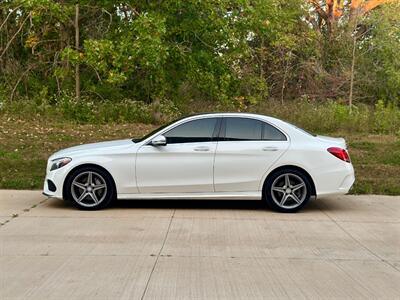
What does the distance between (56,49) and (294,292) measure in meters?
17.4

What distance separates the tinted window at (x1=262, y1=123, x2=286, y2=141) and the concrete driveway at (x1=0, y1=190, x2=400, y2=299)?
1141mm

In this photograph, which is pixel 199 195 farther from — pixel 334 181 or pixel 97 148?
pixel 334 181

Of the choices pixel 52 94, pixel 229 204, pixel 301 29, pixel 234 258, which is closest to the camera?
pixel 234 258

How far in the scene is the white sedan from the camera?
8.34 m

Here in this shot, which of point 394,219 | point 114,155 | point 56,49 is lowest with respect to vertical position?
point 394,219

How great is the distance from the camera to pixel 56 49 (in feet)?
67.1

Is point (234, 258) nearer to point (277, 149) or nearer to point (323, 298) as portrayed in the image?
point (323, 298)

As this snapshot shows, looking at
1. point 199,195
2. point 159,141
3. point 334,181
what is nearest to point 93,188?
point 159,141

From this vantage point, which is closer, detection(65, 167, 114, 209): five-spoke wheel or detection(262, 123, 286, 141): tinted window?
detection(65, 167, 114, 209): five-spoke wheel

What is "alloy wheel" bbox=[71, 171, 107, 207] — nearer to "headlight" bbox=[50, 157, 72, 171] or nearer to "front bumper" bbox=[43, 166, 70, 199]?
"front bumper" bbox=[43, 166, 70, 199]

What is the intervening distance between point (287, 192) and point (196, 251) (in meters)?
2.64

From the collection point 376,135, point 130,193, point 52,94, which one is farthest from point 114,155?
point 52,94

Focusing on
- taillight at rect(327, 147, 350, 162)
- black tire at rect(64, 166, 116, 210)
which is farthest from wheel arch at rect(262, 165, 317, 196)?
black tire at rect(64, 166, 116, 210)

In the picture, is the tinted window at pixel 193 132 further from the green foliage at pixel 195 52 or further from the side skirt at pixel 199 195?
the green foliage at pixel 195 52
